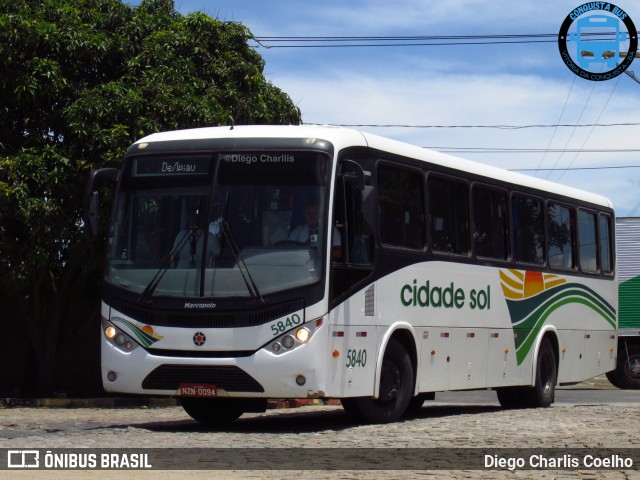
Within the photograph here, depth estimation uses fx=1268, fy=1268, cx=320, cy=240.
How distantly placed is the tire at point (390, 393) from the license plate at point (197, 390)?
1.76 metres

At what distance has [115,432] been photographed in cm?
1322

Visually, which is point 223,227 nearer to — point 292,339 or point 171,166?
point 171,166

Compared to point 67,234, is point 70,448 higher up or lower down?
lower down

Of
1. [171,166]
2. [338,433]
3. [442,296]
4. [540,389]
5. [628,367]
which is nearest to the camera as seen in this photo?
[338,433]

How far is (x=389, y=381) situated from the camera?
1472 cm

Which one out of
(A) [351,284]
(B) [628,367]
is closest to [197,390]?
(A) [351,284]

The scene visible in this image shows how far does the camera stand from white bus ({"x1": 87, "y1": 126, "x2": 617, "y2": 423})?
516 inches

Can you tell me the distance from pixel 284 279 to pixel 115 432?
93.8 inches

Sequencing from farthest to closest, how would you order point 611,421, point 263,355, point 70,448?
point 611,421 < point 263,355 < point 70,448

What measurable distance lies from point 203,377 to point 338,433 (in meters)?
1.54

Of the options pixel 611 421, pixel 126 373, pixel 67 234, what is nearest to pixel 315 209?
pixel 126 373

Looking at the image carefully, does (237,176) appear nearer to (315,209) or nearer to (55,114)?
(315,209)

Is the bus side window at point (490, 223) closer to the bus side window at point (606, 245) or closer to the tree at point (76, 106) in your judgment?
the bus side window at point (606, 245)

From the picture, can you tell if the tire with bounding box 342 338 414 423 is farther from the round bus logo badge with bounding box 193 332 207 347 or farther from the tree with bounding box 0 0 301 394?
the tree with bounding box 0 0 301 394
